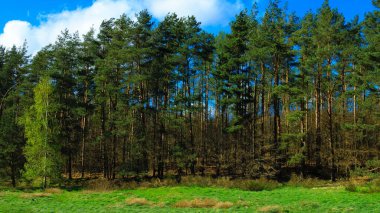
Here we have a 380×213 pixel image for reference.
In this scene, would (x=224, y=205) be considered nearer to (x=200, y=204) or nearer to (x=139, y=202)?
(x=200, y=204)

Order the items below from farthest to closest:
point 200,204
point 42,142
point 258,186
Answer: point 42,142
point 258,186
point 200,204

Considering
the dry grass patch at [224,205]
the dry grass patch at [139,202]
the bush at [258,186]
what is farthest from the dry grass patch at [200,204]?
the bush at [258,186]

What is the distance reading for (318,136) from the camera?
3919 centimetres

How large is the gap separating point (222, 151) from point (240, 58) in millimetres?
12827

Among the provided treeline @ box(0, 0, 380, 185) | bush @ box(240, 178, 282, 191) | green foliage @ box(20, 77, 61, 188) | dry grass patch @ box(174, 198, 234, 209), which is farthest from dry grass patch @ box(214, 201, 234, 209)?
green foliage @ box(20, 77, 61, 188)

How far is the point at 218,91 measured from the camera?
37.1 metres

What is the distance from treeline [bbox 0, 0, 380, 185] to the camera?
33.9 meters

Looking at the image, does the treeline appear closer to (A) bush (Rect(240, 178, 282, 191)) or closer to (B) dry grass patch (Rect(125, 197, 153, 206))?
(A) bush (Rect(240, 178, 282, 191))

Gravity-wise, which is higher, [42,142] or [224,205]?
[42,142]

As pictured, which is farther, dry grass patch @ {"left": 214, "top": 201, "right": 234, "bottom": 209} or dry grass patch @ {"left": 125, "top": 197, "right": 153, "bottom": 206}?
dry grass patch @ {"left": 125, "top": 197, "right": 153, "bottom": 206}

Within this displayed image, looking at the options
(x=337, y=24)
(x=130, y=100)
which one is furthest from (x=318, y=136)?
(x=130, y=100)

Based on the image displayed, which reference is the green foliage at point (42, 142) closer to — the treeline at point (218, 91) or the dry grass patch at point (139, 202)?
the treeline at point (218, 91)

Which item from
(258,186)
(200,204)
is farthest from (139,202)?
(258,186)

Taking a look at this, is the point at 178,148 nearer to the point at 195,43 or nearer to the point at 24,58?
the point at 195,43
